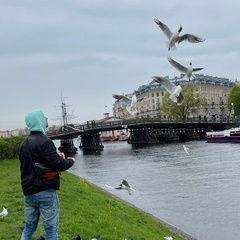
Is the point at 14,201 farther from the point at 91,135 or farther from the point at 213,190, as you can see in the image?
the point at 91,135

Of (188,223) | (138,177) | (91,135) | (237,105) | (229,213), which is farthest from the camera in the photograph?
(237,105)

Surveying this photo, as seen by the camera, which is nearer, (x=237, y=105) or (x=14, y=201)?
(x=14, y=201)

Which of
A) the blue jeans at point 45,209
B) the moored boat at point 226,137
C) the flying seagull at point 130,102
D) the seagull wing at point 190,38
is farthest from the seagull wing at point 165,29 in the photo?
the moored boat at point 226,137

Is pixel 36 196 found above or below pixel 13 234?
above

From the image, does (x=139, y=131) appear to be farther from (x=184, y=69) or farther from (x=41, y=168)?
(x=41, y=168)

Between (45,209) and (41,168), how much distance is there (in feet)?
2.23

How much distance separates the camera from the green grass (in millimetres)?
9031

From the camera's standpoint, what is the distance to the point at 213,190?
2319 cm

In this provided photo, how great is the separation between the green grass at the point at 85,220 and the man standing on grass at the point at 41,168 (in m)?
2.45

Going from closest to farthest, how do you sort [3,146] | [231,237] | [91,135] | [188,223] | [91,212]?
[91,212], [231,237], [188,223], [3,146], [91,135]

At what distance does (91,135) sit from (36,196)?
2909 inches

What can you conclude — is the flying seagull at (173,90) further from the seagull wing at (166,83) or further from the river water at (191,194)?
the river water at (191,194)

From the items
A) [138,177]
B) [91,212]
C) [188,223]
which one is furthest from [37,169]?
[138,177]

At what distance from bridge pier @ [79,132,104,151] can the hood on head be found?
235ft
